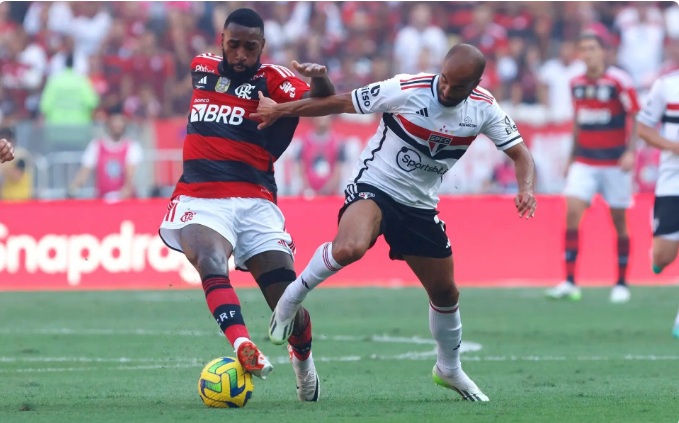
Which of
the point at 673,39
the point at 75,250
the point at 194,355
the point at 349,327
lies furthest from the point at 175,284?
the point at 673,39

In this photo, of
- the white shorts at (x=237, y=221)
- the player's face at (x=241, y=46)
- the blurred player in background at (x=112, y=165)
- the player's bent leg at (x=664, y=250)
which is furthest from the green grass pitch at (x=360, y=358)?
the blurred player in background at (x=112, y=165)

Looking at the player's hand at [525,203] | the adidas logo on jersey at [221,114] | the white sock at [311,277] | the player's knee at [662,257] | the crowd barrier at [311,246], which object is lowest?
the crowd barrier at [311,246]

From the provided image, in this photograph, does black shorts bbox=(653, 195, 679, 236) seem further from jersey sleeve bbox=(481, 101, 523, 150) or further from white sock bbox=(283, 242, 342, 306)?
white sock bbox=(283, 242, 342, 306)

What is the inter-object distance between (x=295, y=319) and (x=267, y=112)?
1.24m

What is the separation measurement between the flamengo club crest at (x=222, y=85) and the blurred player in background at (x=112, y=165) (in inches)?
454

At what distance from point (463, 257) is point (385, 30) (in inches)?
251

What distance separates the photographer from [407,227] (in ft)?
25.5

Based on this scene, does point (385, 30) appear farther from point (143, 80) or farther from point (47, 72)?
point (47, 72)

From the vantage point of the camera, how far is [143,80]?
22.0 metres

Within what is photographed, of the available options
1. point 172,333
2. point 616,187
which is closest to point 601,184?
point 616,187

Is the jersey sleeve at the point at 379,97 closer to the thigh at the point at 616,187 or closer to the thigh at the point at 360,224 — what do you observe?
the thigh at the point at 360,224

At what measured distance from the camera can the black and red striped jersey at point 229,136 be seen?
8.02 metres

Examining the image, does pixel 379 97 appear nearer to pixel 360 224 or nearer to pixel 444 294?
pixel 360 224

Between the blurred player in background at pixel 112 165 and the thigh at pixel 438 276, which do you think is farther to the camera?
the blurred player in background at pixel 112 165
